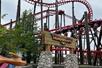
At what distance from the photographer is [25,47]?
2403cm

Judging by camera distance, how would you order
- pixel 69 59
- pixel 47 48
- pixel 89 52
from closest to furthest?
pixel 47 48, pixel 69 59, pixel 89 52

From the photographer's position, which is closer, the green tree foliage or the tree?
the green tree foliage

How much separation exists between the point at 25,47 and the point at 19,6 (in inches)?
144

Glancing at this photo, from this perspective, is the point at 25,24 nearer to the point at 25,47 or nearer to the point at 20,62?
the point at 25,47

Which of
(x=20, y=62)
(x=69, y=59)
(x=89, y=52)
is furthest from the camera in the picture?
(x=89, y=52)

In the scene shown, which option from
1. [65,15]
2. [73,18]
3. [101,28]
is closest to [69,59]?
[101,28]

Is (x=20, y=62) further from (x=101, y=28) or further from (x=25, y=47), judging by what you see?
(x=101, y=28)

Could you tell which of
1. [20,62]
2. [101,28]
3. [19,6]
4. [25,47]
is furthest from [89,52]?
[20,62]

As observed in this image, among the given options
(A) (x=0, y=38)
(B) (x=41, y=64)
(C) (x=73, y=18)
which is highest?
(C) (x=73, y=18)

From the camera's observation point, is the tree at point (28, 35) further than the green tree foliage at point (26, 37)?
Yes

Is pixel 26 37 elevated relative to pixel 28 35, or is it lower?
lower

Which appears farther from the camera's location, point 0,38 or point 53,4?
point 53,4

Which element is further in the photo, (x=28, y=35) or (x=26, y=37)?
(x=28, y=35)

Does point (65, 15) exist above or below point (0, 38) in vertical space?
above
